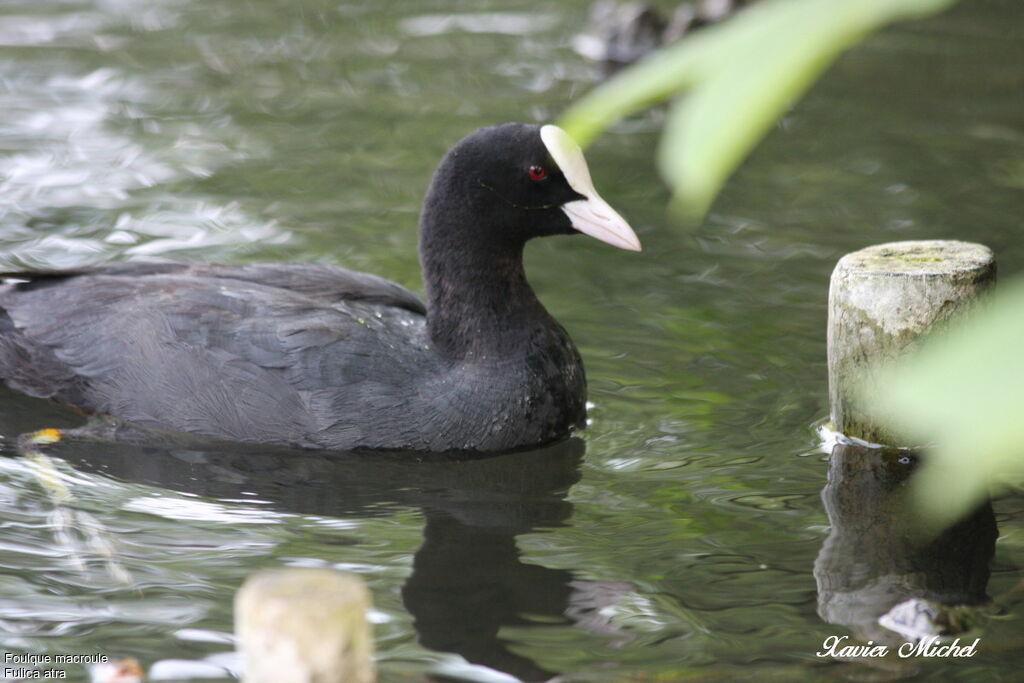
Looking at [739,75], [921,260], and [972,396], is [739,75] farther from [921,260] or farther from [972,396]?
[921,260]

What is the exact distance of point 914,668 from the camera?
133 inches

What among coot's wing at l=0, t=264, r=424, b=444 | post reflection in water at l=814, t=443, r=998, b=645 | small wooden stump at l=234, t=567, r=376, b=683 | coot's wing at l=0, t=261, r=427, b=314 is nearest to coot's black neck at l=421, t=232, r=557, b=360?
coot's wing at l=0, t=264, r=424, b=444

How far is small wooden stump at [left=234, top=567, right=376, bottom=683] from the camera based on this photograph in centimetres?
194

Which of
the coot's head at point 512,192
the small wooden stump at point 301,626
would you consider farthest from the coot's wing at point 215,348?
the small wooden stump at point 301,626

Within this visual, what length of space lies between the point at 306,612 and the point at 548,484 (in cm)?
280

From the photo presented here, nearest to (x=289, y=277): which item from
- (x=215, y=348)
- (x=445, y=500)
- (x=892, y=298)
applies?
(x=215, y=348)

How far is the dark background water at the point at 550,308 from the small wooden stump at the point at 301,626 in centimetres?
137

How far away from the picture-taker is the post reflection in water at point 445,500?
3.68m

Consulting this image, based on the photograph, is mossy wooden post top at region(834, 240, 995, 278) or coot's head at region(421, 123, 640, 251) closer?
mossy wooden post top at region(834, 240, 995, 278)

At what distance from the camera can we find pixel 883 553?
4.10 meters

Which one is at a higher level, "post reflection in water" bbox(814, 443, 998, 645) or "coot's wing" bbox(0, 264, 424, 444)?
"coot's wing" bbox(0, 264, 424, 444)

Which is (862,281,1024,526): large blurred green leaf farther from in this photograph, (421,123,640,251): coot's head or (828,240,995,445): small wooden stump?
(421,123,640,251): coot's head

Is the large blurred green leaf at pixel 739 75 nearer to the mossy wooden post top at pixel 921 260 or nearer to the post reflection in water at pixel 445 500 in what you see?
the post reflection in water at pixel 445 500

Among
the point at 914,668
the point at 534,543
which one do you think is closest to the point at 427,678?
the point at 534,543
